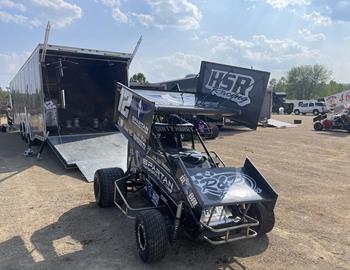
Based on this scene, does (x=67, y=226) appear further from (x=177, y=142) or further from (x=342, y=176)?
(x=342, y=176)

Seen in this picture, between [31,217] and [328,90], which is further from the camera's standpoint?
[328,90]

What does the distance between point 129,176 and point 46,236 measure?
1.70 m

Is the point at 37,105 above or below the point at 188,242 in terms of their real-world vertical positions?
above

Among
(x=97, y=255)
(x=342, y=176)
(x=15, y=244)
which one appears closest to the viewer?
(x=97, y=255)

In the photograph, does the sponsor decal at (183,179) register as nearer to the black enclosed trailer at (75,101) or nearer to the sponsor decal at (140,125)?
the sponsor decal at (140,125)

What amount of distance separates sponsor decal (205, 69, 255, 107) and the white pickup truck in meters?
40.9

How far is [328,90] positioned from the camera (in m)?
96.8

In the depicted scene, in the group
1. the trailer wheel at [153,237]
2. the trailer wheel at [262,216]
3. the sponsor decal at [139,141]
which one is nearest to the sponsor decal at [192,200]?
the trailer wheel at [153,237]

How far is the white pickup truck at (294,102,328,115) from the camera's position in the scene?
44562 millimetres

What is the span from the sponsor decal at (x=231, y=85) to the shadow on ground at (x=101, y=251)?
2.14 m

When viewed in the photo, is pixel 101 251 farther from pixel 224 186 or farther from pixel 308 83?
pixel 308 83

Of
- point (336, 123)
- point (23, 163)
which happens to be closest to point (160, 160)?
point (23, 163)

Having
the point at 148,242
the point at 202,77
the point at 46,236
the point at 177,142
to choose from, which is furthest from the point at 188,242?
the point at 202,77

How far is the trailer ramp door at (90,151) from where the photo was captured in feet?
30.4
